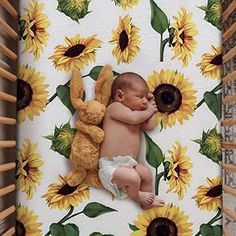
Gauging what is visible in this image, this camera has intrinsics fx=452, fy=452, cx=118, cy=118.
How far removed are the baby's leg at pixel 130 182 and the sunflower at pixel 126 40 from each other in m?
0.34

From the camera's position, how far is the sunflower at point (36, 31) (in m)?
1.39

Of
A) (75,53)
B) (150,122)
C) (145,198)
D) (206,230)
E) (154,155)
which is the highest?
(75,53)

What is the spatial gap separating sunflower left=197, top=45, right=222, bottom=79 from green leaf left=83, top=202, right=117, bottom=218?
510 millimetres

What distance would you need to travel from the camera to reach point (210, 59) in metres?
1.40

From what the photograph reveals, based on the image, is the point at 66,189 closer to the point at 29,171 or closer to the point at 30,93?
the point at 29,171

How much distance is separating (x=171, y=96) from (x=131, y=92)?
5.2 inches

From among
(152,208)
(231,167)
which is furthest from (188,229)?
(231,167)

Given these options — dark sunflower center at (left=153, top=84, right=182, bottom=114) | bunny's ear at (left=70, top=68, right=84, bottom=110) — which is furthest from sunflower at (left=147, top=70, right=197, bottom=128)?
bunny's ear at (left=70, top=68, right=84, bottom=110)

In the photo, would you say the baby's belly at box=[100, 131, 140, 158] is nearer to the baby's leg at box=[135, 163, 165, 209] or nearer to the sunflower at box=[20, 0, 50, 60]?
the baby's leg at box=[135, 163, 165, 209]

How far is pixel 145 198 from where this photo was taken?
1354mm

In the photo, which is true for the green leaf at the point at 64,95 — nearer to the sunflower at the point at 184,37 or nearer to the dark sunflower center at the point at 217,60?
the sunflower at the point at 184,37

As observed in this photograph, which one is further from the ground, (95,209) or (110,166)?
(110,166)

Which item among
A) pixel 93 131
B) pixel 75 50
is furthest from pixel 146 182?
pixel 75 50

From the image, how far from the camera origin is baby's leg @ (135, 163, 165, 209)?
1354 millimetres
